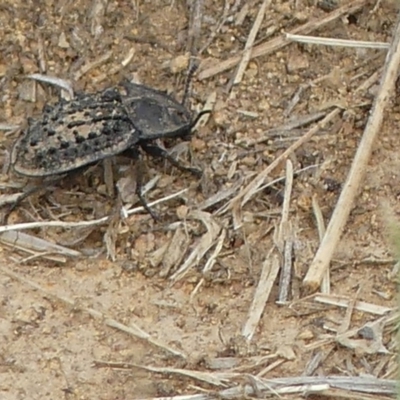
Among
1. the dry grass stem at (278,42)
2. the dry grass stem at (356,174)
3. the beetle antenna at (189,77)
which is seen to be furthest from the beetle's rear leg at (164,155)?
the dry grass stem at (356,174)

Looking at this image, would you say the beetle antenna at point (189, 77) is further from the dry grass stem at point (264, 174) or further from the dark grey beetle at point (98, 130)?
the dry grass stem at point (264, 174)

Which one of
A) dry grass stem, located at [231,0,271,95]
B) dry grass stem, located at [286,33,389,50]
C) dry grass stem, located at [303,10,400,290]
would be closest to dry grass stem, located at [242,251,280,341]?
dry grass stem, located at [303,10,400,290]

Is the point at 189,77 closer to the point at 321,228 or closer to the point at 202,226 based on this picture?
the point at 202,226

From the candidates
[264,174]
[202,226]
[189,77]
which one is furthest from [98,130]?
[264,174]

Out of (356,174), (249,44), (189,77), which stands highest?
(249,44)

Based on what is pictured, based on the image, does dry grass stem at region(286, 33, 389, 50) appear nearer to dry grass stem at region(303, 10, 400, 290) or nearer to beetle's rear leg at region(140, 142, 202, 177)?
dry grass stem at region(303, 10, 400, 290)

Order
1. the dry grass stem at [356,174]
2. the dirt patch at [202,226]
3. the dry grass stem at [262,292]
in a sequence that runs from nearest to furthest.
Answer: the dirt patch at [202,226] → the dry grass stem at [262,292] → the dry grass stem at [356,174]
